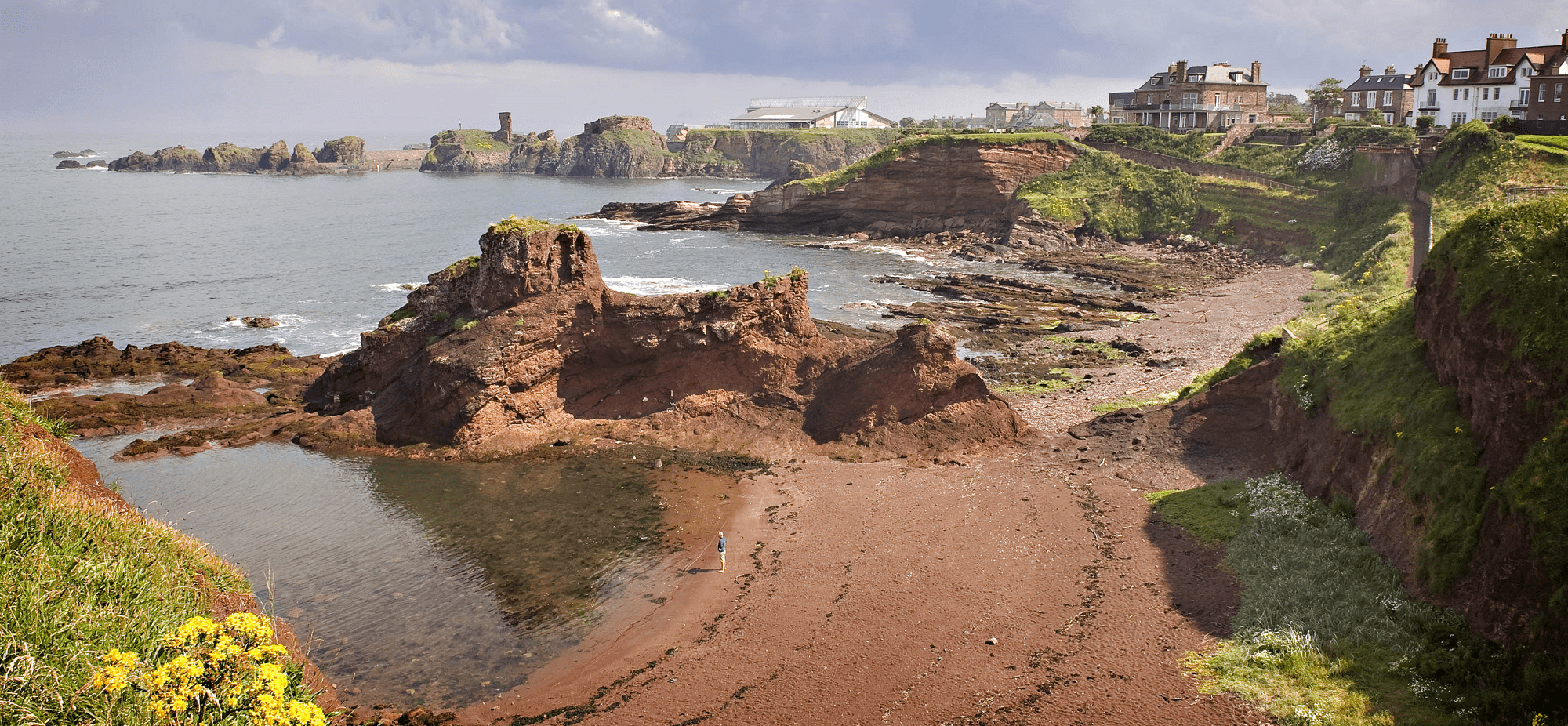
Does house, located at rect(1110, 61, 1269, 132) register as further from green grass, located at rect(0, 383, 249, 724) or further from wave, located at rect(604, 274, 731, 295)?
green grass, located at rect(0, 383, 249, 724)

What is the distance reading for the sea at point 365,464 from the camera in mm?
21969

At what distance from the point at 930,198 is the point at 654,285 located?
3859 cm

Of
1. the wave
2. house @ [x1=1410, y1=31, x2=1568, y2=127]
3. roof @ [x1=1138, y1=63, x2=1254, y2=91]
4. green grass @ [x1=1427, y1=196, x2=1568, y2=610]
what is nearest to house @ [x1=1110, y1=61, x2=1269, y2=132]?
roof @ [x1=1138, y1=63, x2=1254, y2=91]

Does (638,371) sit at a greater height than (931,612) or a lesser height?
greater

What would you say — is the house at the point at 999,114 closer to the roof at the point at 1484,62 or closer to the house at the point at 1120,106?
the house at the point at 1120,106

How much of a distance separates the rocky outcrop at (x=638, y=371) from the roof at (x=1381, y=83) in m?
86.2

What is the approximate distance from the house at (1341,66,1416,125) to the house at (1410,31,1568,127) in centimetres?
997

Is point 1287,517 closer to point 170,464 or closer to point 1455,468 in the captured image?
point 1455,468

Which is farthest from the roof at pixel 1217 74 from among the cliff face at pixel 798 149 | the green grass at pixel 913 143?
the cliff face at pixel 798 149

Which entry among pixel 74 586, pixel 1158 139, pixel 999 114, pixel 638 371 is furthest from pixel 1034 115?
pixel 74 586

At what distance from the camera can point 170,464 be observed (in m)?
32.8

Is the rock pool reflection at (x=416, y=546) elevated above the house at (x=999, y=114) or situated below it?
below

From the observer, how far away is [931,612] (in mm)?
20875

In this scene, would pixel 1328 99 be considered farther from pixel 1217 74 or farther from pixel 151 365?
pixel 151 365
